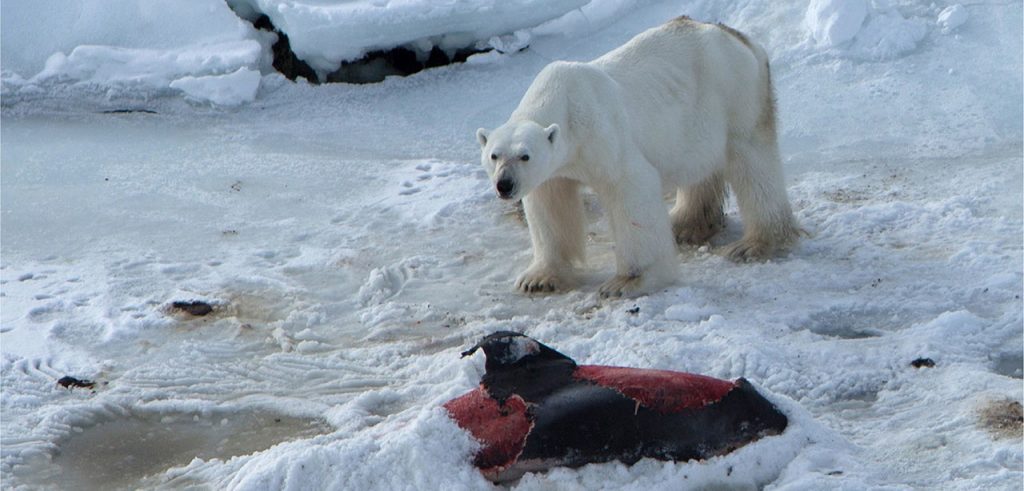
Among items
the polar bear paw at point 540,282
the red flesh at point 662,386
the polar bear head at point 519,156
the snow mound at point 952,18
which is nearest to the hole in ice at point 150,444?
the red flesh at point 662,386

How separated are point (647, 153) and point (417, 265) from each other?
45.1 inches

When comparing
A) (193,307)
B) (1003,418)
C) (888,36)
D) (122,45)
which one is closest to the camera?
(1003,418)

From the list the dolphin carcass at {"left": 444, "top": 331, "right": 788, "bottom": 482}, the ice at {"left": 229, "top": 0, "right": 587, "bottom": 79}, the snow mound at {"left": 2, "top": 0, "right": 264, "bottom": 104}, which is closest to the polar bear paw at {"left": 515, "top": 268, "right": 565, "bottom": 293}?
the dolphin carcass at {"left": 444, "top": 331, "right": 788, "bottom": 482}

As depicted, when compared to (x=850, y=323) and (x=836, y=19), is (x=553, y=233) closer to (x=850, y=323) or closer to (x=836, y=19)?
(x=850, y=323)

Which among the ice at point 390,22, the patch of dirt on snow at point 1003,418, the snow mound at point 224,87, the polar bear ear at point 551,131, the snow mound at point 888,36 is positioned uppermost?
the polar bear ear at point 551,131

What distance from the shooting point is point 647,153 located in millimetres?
5367

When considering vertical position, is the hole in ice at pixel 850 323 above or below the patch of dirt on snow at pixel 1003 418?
below

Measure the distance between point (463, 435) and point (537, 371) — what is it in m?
0.34

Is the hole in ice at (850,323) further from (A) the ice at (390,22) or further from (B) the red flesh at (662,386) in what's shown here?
(A) the ice at (390,22)

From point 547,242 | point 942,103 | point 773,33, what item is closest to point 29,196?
point 547,242

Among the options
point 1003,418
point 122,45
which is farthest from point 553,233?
point 122,45

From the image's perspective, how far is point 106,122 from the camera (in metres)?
7.79

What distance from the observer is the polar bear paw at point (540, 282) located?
209 inches

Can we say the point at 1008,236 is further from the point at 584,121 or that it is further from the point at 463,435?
the point at 463,435
